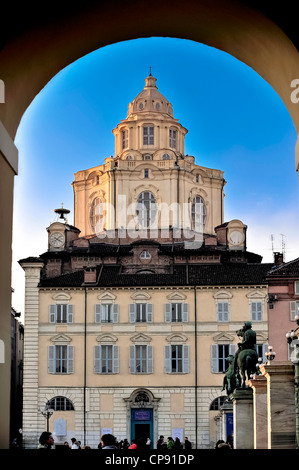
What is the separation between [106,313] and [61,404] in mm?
6581

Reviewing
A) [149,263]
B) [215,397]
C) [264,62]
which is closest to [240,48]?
[264,62]

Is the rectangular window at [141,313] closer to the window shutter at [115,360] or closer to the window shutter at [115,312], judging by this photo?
the window shutter at [115,312]

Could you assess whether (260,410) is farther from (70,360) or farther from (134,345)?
(70,360)

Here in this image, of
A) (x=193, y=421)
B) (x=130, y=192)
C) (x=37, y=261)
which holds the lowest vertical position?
(x=193, y=421)

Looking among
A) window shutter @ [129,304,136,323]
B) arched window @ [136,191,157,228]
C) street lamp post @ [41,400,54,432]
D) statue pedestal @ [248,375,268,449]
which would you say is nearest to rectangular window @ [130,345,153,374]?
window shutter @ [129,304,136,323]

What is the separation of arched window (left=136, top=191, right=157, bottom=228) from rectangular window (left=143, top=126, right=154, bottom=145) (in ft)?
20.8

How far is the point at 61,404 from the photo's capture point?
6181 cm

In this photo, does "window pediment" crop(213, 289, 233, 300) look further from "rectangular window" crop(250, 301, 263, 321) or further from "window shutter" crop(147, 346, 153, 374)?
"window shutter" crop(147, 346, 153, 374)

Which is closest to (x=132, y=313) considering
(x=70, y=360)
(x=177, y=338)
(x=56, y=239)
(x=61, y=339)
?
(x=177, y=338)

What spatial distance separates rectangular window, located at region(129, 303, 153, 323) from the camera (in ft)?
207

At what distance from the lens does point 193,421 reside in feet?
201

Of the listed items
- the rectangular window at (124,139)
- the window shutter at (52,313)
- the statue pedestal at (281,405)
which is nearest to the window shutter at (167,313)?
the window shutter at (52,313)
